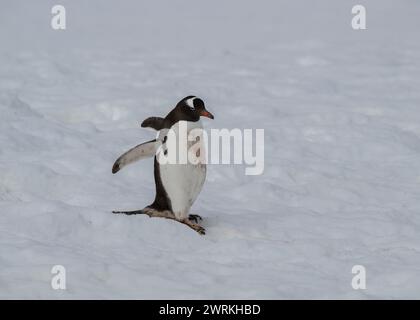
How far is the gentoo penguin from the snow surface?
26 cm

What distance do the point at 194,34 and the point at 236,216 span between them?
471 inches

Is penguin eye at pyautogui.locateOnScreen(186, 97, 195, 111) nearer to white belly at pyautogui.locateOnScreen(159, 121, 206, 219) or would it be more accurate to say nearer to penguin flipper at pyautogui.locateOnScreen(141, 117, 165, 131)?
white belly at pyautogui.locateOnScreen(159, 121, 206, 219)

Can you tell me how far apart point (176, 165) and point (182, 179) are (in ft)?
0.35

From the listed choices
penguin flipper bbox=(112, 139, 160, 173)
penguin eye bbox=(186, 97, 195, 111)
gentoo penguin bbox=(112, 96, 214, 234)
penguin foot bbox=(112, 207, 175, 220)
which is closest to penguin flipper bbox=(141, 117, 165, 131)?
gentoo penguin bbox=(112, 96, 214, 234)

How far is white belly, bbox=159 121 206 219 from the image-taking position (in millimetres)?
5855

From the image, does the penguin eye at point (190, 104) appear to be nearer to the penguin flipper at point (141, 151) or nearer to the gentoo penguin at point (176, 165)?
the gentoo penguin at point (176, 165)

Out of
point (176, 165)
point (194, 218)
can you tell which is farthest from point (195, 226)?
point (176, 165)

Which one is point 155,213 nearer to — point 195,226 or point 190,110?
point 195,226

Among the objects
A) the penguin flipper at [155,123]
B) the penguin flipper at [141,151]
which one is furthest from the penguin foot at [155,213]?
the penguin flipper at [155,123]

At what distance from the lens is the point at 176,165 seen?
19.2 ft

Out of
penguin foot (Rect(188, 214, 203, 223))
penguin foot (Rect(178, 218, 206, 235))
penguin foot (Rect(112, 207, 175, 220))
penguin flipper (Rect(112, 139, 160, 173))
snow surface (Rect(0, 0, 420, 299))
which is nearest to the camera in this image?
snow surface (Rect(0, 0, 420, 299))

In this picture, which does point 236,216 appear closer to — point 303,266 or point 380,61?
point 303,266

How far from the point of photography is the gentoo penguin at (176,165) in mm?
5836

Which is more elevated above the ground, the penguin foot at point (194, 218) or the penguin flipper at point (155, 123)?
the penguin flipper at point (155, 123)
